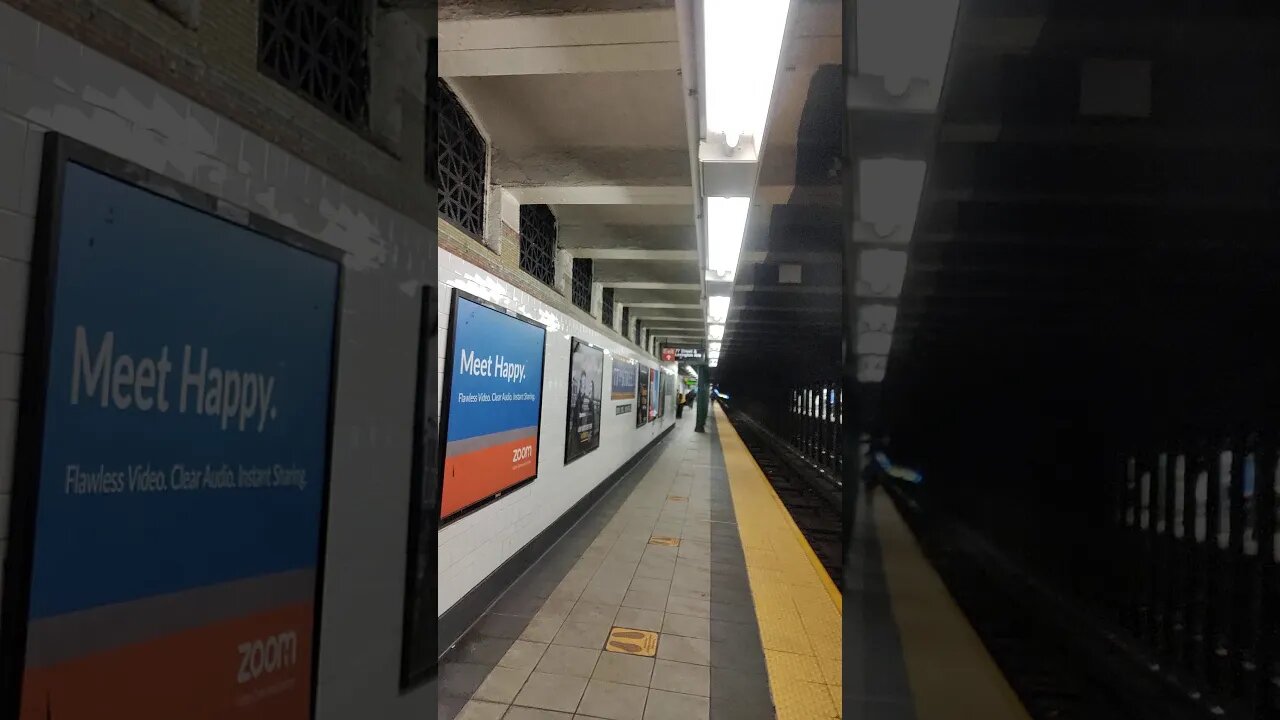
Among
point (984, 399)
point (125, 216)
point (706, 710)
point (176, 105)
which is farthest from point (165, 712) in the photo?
point (984, 399)

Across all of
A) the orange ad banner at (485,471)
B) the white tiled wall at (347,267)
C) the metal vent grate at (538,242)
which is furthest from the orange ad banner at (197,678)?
the metal vent grate at (538,242)

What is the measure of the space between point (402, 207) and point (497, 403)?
4.52 ft

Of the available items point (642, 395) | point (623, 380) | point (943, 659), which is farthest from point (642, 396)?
point (943, 659)

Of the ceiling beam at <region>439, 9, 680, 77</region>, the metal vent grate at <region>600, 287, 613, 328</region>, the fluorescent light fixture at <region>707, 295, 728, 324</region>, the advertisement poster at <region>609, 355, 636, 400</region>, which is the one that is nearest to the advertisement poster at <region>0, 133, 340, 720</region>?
the ceiling beam at <region>439, 9, 680, 77</region>

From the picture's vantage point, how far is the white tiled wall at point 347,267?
987 mm

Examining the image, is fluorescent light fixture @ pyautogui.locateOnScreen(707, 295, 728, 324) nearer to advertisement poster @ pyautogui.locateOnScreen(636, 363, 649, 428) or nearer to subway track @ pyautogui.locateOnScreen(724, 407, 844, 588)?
advertisement poster @ pyautogui.locateOnScreen(636, 363, 649, 428)

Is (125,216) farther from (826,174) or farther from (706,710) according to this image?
(826,174)

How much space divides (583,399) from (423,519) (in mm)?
3113

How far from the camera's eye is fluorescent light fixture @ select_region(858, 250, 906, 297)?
17.0 ft

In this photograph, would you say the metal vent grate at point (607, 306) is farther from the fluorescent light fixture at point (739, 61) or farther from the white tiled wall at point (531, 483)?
the fluorescent light fixture at point (739, 61)

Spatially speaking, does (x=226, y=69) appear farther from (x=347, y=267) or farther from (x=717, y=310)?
(x=717, y=310)

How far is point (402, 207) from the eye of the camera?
7.08 feet

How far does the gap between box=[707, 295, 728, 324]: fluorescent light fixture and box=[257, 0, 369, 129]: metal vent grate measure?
829 centimetres

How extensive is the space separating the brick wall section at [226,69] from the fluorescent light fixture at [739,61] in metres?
1.44
